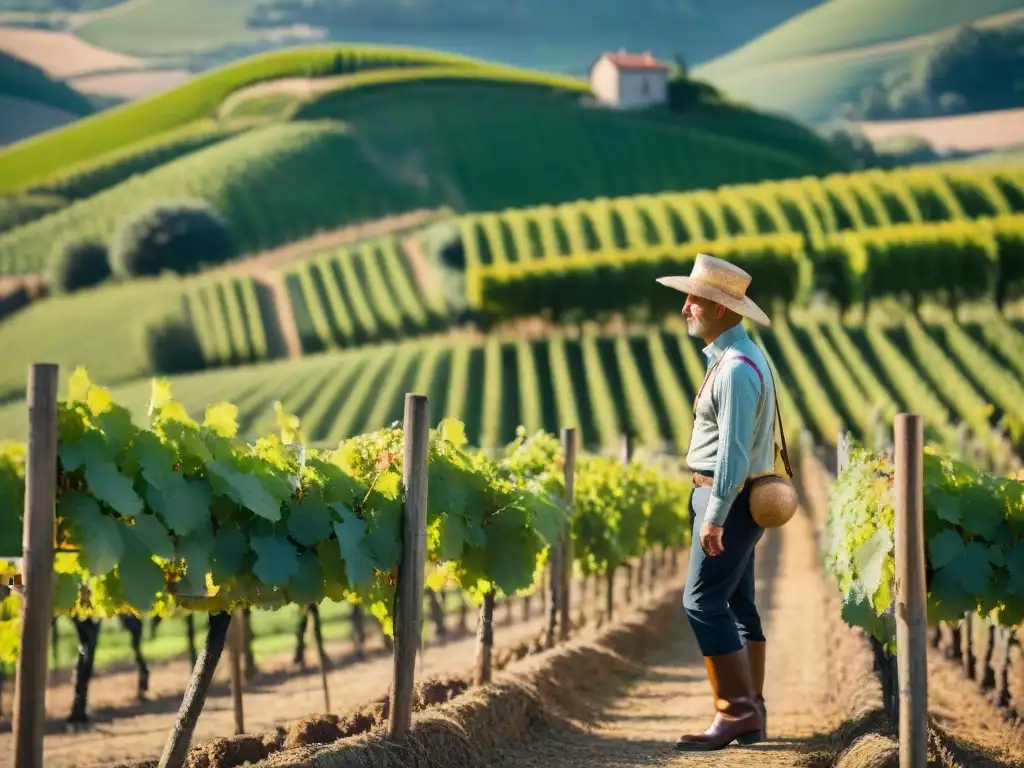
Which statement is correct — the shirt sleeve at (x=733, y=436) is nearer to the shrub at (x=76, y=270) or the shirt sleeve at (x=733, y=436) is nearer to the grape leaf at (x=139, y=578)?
the grape leaf at (x=139, y=578)

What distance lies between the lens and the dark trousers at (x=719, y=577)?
19.5 ft

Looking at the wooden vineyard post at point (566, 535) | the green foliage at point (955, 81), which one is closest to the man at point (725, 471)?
the wooden vineyard post at point (566, 535)

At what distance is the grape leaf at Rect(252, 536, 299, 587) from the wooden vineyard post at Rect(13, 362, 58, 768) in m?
0.97

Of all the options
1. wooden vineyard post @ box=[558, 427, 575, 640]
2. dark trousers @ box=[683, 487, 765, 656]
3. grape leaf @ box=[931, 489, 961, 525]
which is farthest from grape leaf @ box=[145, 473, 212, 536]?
wooden vineyard post @ box=[558, 427, 575, 640]

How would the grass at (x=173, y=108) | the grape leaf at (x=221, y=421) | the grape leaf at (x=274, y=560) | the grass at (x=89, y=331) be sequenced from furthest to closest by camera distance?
the grass at (x=173, y=108)
the grass at (x=89, y=331)
the grape leaf at (x=221, y=421)
the grape leaf at (x=274, y=560)

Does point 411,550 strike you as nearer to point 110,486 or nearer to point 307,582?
point 307,582

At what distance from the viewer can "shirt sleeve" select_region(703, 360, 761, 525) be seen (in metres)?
5.73

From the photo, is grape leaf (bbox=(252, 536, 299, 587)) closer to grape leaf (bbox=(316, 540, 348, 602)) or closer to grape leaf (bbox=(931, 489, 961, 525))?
grape leaf (bbox=(316, 540, 348, 602))

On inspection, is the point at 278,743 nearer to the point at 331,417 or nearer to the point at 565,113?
the point at 331,417

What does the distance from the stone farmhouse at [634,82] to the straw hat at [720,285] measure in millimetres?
87846

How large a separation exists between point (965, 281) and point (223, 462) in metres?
49.3

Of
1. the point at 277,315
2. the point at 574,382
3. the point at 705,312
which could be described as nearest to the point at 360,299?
the point at 277,315

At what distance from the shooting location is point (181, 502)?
475 cm

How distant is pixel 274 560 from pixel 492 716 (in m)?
1.71
